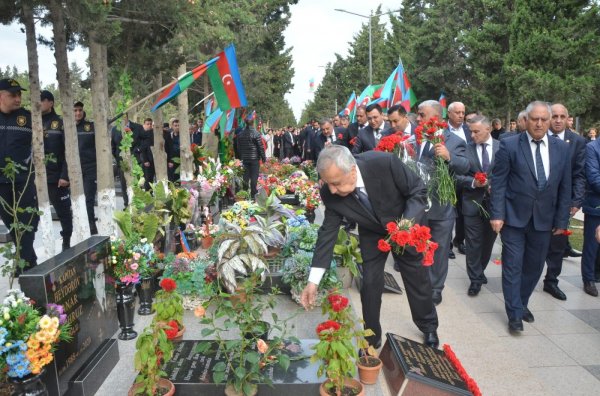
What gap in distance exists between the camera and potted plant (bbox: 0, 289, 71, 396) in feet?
8.40

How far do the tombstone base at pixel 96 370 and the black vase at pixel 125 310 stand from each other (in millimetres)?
406

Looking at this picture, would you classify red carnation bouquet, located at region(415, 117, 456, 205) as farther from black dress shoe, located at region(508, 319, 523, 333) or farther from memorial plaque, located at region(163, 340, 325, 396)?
memorial plaque, located at region(163, 340, 325, 396)

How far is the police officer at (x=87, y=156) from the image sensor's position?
7840 mm

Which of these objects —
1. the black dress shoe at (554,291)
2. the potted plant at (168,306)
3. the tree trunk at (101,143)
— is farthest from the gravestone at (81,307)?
the black dress shoe at (554,291)

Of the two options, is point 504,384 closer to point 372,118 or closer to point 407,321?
point 407,321

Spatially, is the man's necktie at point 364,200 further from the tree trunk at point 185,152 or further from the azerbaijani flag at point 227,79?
the tree trunk at point 185,152

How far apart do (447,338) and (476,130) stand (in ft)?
8.00

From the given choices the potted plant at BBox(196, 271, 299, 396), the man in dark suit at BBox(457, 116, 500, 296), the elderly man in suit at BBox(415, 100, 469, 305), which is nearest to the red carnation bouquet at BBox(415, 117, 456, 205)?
the elderly man in suit at BBox(415, 100, 469, 305)

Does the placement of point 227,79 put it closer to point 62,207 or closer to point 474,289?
point 62,207

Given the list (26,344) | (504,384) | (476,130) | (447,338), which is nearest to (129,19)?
(476,130)

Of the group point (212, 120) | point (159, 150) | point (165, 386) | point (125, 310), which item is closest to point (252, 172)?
point (212, 120)

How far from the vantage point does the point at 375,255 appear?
12.1ft

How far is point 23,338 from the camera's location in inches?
102

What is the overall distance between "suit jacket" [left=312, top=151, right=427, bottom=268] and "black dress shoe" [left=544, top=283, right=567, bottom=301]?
Answer: 2.70 metres
